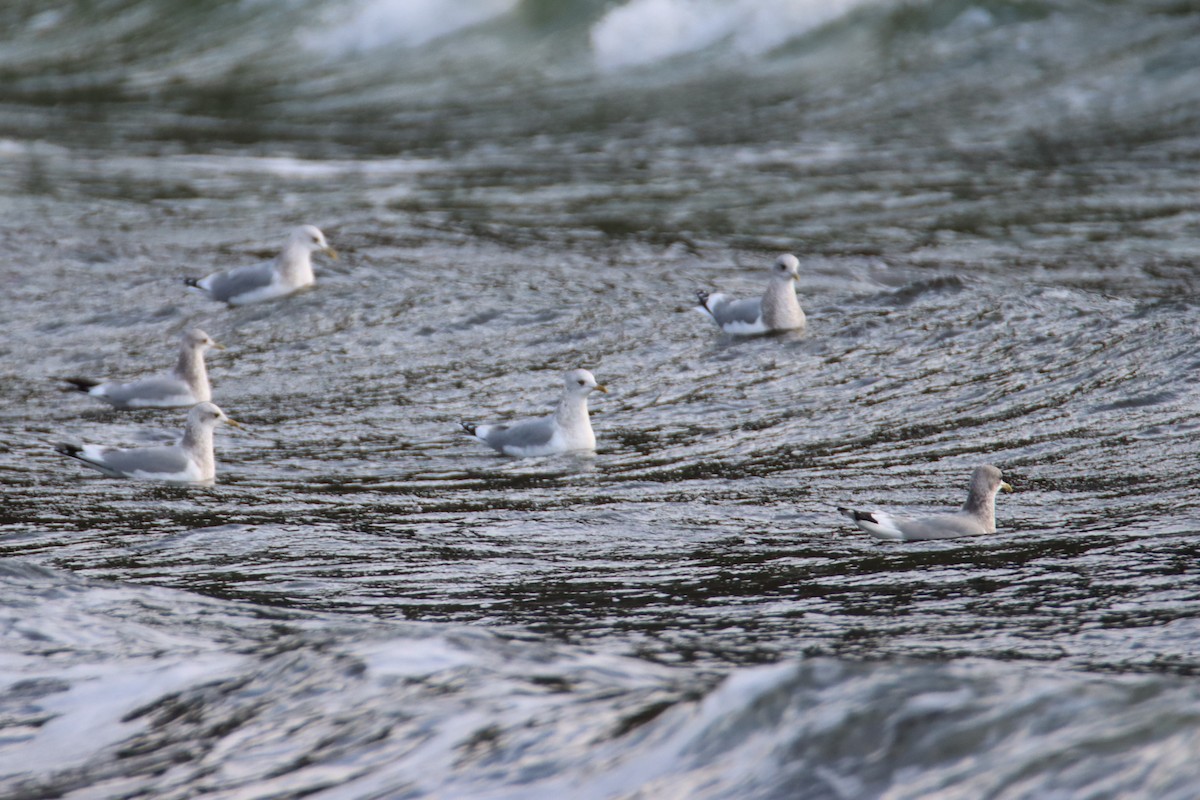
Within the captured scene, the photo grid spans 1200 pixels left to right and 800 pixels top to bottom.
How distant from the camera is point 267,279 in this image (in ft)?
42.9

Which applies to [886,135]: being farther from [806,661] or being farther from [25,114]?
[806,661]

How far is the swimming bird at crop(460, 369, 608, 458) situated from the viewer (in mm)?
9242

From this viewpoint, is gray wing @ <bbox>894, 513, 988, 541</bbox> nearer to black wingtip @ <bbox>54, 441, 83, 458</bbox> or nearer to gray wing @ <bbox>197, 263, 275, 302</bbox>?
black wingtip @ <bbox>54, 441, 83, 458</bbox>

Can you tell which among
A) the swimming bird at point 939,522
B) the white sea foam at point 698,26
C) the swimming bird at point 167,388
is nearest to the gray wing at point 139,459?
the swimming bird at point 167,388

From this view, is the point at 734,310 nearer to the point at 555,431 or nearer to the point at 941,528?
the point at 555,431

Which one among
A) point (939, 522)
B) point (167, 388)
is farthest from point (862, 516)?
point (167, 388)

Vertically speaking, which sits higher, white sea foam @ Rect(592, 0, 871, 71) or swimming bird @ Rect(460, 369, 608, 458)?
white sea foam @ Rect(592, 0, 871, 71)

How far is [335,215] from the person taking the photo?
16.0 m

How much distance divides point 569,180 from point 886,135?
12.8 feet

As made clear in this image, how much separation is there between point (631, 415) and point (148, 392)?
3.19 meters

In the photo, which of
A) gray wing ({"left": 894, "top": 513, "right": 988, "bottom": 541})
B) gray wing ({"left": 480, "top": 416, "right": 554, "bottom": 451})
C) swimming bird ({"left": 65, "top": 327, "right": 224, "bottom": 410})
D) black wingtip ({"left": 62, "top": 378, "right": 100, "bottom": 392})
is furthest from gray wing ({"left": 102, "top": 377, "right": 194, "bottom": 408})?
gray wing ({"left": 894, "top": 513, "right": 988, "bottom": 541})

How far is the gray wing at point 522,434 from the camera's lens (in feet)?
30.3

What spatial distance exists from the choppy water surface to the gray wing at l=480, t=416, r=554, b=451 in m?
0.29

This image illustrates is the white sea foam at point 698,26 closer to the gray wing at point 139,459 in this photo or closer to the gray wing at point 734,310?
the gray wing at point 734,310
